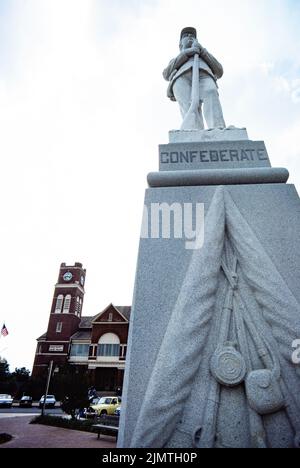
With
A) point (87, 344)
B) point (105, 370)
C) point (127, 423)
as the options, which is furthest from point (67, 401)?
point (87, 344)

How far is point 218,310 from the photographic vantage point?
2.83 m

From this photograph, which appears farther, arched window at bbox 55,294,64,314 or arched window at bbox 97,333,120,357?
arched window at bbox 55,294,64,314

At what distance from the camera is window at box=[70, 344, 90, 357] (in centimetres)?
3908

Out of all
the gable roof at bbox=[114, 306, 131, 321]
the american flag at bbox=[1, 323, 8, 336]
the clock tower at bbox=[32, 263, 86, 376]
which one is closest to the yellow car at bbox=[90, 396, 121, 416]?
the american flag at bbox=[1, 323, 8, 336]

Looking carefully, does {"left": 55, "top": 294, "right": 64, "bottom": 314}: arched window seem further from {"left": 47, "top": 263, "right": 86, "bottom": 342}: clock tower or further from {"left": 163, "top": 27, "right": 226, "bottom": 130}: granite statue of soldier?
{"left": 163, "top": 27, "right": 226, "bottom": 130}: granite statue of soldier

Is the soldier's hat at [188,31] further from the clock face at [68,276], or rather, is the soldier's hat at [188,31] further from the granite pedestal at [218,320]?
the clock face at [68,276]

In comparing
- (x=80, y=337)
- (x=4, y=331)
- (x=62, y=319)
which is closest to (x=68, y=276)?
(x=62, y=319)

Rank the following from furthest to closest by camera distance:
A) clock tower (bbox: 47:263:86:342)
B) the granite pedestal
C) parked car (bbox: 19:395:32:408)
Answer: clock tower (bbox: 47:263:86:342) < parked car (bbox: 19:395:32:408) < the granite pedestal

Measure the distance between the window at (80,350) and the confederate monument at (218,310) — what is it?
3943 centimetres

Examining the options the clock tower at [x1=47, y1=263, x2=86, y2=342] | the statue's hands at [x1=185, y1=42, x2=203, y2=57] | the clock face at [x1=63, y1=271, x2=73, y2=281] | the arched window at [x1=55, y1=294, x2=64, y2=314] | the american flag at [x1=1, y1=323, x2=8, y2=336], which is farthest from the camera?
the clock face at [x1=63, y1=271, x2=73, y2=281]

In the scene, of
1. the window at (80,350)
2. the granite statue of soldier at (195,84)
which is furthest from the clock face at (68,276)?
the granite statue of soldier at (195,84)

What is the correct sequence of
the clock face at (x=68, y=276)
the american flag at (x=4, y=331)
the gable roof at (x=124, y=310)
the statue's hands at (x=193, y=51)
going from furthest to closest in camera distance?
the clock face at (x=68, y=276), the gable roof at (x=124, y=310), the american flag at (x=4, y=331), the statue's hands at (x=193, y=51)

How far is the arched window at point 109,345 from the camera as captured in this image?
121ft

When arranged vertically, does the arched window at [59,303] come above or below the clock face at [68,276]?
below
